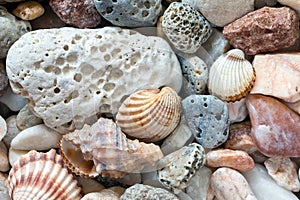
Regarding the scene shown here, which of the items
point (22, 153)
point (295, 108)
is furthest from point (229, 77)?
point (22, 153)

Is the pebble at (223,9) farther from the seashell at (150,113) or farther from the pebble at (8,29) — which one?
the pebble at (8,29)

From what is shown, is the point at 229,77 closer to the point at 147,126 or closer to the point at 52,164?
the point at 147,126

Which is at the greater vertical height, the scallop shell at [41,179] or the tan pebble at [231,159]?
the tan pebble at [231,159]

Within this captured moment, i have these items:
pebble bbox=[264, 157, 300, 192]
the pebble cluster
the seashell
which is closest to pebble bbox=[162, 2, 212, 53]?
the pebble cluster

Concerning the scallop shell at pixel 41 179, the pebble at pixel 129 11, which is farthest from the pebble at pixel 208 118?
the scallop shell at pixel 41 179

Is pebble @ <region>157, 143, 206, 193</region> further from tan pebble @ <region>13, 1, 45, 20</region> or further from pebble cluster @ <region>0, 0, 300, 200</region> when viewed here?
tan pebble @ <region>13, 1, 45, 20</region>

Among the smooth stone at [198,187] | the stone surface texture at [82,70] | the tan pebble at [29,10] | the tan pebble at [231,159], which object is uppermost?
the tan pebble at [29,10]

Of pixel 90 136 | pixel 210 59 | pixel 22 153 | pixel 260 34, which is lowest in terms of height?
pixel 22 153
